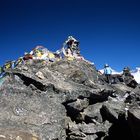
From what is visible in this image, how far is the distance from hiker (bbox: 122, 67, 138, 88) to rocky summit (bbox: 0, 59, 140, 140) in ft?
27.1

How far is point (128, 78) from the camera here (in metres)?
47.3

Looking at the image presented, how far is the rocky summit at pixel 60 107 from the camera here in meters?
27.6

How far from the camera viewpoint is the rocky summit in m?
27.6

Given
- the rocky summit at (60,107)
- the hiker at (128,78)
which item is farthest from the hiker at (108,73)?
the rocky summit at (60,107)

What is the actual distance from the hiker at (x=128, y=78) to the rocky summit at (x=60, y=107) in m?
8.25

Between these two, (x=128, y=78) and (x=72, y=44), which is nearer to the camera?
(x=72, y=44)

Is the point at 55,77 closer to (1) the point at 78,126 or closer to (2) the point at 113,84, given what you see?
(1) the point at 78,126

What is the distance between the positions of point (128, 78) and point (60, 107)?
19557 millimetres

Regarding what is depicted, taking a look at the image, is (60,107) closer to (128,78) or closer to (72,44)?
(72,44)

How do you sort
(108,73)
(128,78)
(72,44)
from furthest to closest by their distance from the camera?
(128,78)
(108,73)
(72,44)

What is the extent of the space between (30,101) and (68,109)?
446 cm

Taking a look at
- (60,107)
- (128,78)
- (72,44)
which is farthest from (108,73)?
(60,107)

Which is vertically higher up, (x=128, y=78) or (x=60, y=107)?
(x=128, y=78)

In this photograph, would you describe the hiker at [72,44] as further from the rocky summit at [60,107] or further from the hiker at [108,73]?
the rocky summit at [60,107]
